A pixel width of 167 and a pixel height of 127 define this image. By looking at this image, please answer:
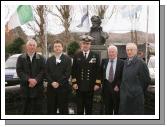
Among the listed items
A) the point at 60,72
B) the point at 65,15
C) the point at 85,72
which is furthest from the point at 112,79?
the point at 65,15

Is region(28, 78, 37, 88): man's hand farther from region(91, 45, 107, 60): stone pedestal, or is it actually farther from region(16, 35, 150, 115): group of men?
region(91, 45, 107, 60): stone pedestal

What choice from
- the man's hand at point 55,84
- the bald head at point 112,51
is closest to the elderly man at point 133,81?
the bald head at point 112,51

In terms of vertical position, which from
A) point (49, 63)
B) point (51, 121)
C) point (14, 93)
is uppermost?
point (49, 63)

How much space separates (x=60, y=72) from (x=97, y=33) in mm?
2271

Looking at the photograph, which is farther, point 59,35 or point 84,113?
point 59,35

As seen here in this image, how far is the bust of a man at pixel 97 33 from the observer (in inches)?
308

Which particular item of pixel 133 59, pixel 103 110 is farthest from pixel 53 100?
pixel 133 59

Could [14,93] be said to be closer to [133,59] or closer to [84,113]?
[84,113]

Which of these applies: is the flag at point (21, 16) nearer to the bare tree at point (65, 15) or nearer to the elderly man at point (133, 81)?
the bare tree at point (65, 15)

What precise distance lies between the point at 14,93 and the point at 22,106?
34 centimetres

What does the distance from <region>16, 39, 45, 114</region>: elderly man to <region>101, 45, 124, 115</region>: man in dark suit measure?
3.20 ft

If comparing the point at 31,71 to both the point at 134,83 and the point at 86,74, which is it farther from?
the point at 134,83

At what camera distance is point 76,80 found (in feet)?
19.4

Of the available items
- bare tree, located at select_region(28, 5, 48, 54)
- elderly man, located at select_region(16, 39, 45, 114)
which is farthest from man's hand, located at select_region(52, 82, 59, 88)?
bare tree, located at select_region(28, 5, 48, 54)
